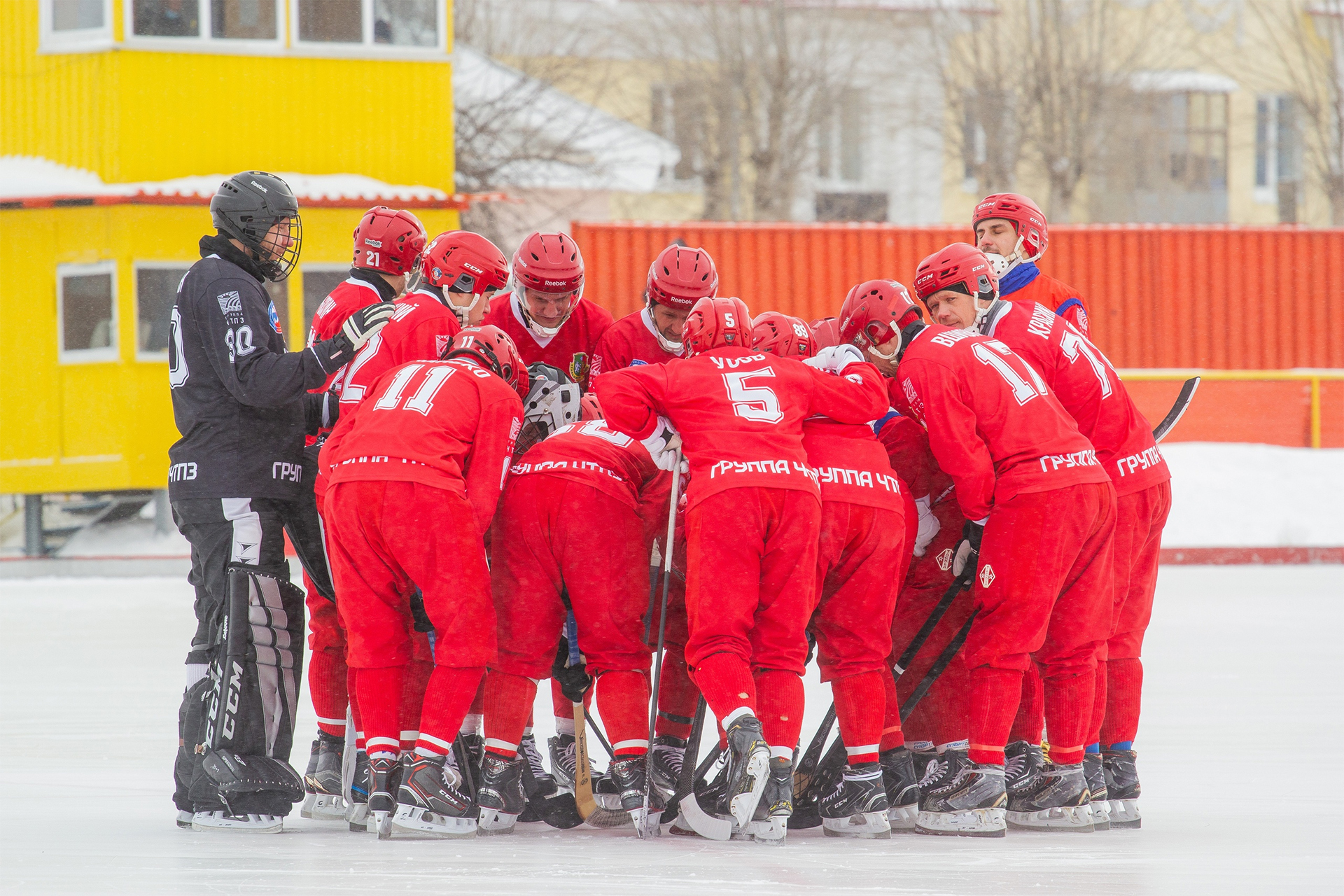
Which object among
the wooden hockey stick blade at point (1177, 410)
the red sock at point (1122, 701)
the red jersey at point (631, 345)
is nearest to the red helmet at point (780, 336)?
the red jersey at point (631, 345)

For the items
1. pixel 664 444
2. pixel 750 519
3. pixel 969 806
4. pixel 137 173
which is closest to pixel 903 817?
pixel 969 806

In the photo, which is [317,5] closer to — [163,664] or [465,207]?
[465,207]

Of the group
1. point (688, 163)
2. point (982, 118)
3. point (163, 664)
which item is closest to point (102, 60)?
point (163, 664)

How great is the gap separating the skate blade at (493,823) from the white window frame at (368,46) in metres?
12.2

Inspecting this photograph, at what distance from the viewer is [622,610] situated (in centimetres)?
489

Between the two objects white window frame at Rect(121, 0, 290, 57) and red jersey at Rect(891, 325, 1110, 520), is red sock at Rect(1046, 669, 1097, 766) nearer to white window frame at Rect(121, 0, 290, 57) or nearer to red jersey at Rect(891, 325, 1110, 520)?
red jersey at Rect(891, 325, 1110, 520)

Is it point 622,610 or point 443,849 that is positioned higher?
point 622,610

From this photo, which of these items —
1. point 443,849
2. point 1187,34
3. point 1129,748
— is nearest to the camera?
point 443,849

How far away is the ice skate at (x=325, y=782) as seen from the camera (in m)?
5.12

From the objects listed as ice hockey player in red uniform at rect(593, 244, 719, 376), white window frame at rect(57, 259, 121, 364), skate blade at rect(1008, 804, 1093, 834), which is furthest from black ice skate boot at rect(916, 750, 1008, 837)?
white window frame at rect(57, 259, 121, 364)

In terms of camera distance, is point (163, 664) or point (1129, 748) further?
point (163, 664)

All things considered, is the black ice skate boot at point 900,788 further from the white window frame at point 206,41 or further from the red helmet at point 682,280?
the white window frame at point 206,41

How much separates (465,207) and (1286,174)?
77.9 feet

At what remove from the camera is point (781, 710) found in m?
4.68
